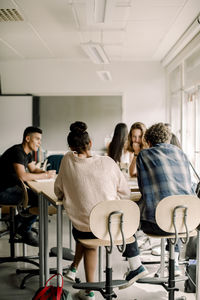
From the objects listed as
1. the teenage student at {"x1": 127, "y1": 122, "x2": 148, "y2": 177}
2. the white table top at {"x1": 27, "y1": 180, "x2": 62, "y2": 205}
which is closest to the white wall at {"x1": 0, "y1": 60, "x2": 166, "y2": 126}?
the teenage student at {"x1": 127, "y1": 122, "x2": 148, "y2": 177}

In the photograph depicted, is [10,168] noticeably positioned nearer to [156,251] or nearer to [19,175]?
[19,175]

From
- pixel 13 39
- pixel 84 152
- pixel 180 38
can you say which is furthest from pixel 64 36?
pixel 84 152

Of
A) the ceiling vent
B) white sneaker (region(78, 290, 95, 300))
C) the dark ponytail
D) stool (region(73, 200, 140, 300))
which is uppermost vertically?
the ceiling vent

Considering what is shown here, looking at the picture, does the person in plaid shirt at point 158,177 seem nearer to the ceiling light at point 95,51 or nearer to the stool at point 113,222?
the stool at point 113,222

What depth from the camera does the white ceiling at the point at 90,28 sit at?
12.7 feet

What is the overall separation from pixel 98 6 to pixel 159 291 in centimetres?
A: 243

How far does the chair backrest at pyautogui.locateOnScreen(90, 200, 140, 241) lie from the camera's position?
2.02m

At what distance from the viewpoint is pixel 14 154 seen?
3.45m

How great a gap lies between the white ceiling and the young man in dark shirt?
1354 mm

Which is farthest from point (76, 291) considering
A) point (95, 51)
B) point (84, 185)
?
point (95, 51)

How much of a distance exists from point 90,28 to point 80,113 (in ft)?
7.44

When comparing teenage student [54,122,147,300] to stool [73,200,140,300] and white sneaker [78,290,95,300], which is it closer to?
stool [73,200,140,300]

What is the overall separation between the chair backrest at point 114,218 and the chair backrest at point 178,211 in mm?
157

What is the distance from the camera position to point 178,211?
85.2 inches
